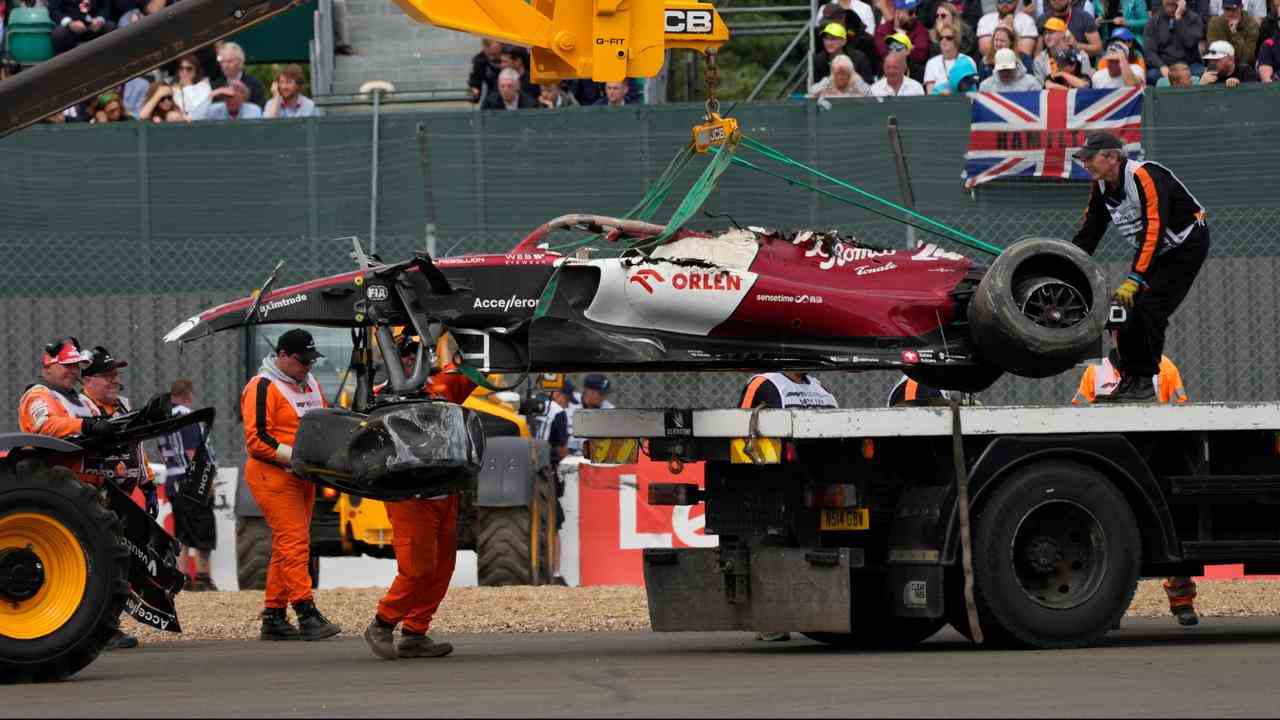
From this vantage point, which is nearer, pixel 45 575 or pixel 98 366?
pixel 45 575

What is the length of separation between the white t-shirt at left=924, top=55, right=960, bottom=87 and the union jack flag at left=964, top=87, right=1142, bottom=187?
2.32 metres

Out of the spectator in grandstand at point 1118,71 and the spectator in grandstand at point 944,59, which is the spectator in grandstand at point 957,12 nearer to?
the spectator in grandstand at point 944,59

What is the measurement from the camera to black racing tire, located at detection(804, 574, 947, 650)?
37.0ft

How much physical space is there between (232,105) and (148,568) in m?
9.76

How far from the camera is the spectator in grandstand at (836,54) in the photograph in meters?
19.7

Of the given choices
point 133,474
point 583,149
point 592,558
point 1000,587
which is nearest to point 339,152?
point 583,149

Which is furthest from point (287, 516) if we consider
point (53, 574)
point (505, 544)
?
point (505, 544)

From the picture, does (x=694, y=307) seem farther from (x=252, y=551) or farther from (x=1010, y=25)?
(x=1010, y=25)

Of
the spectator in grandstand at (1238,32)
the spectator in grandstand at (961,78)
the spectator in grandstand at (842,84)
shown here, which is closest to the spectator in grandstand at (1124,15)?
the spectator in grandstand at (1238,32)

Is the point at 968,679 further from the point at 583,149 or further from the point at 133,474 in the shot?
the point at 583,149

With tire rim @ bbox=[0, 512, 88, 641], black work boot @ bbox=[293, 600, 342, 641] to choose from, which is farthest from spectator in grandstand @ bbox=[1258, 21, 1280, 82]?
tire rim @ bbox=[0, 512, 88, 641]

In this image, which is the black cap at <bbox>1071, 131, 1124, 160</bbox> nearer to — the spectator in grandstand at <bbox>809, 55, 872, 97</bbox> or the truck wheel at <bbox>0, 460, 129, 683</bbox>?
the truck wheel at <bbox>0, 460, 129, 683</bbox>

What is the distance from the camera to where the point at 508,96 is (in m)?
19.6

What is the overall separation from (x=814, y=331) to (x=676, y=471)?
3.47ft
